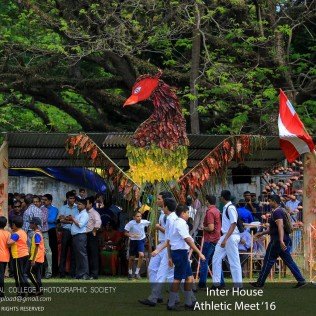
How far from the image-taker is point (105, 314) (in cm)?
1750

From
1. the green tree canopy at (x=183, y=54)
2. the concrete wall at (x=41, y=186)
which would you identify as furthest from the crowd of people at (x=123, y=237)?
the concrete wall at (x=41, y=186)

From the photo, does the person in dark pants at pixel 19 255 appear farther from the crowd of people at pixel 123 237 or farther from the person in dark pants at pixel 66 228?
the person in dark pants at pixel 66 228

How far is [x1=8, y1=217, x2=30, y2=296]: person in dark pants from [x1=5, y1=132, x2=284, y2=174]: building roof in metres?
5.41

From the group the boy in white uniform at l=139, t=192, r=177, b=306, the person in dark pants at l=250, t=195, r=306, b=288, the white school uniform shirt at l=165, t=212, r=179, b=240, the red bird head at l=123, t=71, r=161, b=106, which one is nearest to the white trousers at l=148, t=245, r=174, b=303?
the boy in white uniform at l=139, t=192, r=177, b=306

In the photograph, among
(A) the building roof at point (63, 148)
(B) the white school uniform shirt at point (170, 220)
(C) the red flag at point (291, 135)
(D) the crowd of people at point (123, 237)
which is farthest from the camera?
(A) the building roof at point (63, 148)

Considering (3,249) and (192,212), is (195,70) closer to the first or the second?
(192,212)

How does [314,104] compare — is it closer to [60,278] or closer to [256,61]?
[256,61]

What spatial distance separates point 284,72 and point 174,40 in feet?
11.0

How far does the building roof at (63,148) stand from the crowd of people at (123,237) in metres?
0.93

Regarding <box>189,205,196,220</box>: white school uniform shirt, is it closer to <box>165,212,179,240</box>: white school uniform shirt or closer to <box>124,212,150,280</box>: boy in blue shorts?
<box>124,212,150,280</box>: boy in blue shorts

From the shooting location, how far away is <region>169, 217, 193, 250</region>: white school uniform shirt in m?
18.1

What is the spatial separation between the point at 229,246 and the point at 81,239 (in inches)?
214

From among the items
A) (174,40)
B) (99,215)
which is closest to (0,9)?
(174,40)

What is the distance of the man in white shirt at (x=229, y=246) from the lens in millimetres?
21078
